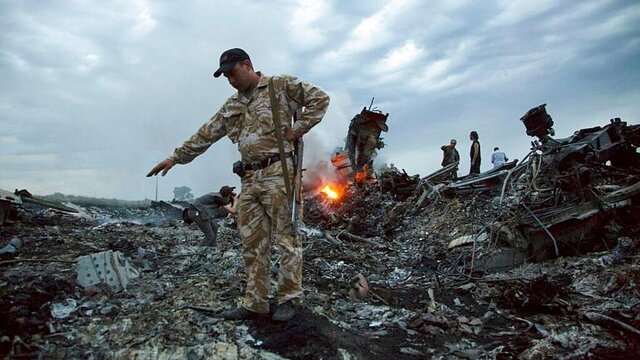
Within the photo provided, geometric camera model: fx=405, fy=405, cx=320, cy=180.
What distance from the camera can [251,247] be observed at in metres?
3.35

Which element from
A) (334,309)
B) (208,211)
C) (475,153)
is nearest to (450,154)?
(475,153)

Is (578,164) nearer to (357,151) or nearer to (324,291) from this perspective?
(324,291)

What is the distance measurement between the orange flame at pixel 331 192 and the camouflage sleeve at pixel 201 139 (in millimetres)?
9913

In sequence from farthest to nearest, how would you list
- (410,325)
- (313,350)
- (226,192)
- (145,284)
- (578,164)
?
(226,192), (578,164), (145,284), (410,325), (313,350)

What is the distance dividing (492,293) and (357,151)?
10.6 metres

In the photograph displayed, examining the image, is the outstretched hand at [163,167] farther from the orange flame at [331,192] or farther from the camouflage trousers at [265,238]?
the orange flame at [331,192]

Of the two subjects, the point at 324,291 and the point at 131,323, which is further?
the point at 324,291

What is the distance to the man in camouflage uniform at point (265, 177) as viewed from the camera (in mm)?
3285

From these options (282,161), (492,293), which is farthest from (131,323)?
(492,293)

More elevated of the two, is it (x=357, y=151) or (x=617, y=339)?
(x=357, y=151)

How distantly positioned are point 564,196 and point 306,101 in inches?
183

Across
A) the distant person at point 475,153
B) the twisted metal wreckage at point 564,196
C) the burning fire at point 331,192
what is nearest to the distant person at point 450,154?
the distant person at point 475,153

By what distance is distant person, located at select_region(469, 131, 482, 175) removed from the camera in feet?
40.1

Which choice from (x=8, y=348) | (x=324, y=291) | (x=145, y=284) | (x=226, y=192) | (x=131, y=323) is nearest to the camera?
(x=8, y=348)
